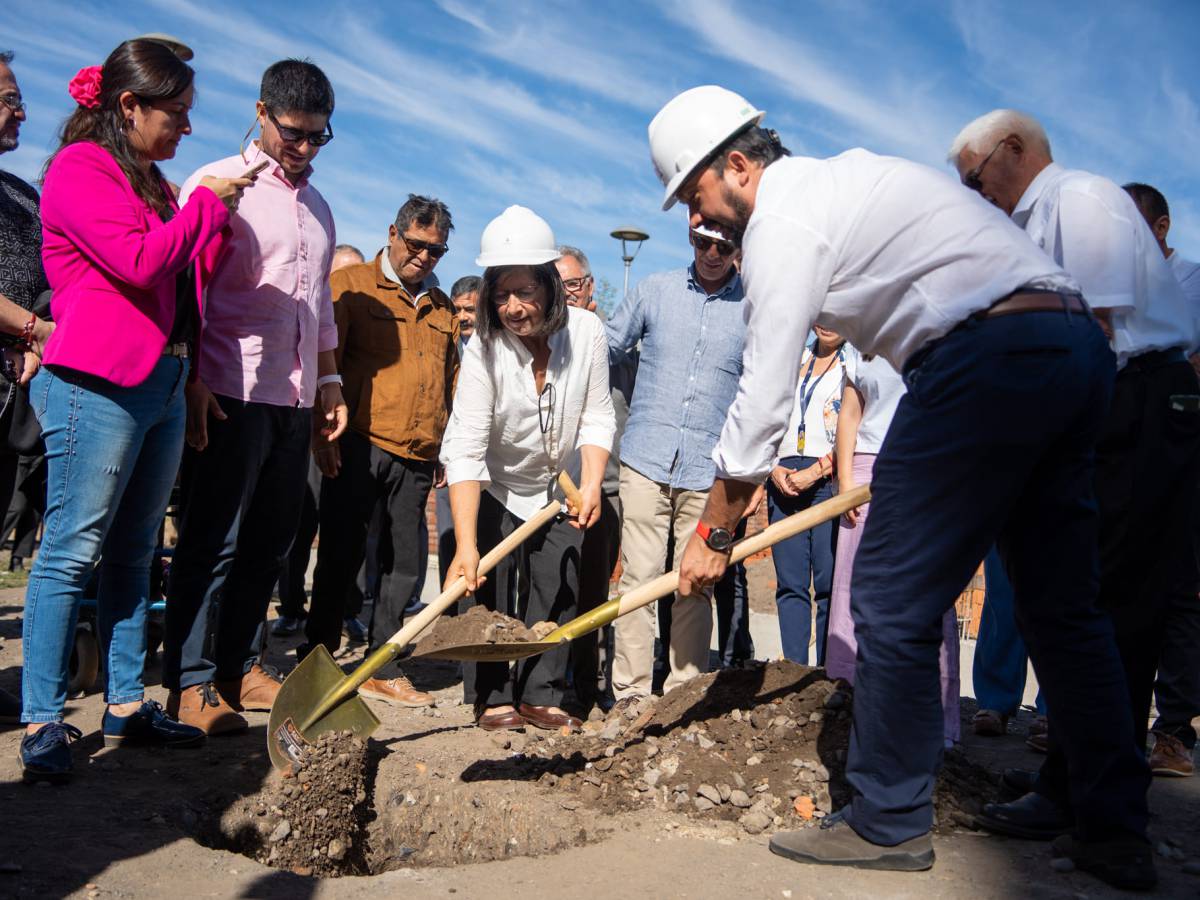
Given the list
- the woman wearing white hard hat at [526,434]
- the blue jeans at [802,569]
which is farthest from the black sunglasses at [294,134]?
the blue jeans at [802,569]

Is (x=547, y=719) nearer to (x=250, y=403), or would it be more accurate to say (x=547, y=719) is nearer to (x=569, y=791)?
(x=569, y=791)

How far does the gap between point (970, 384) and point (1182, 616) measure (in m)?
2.42

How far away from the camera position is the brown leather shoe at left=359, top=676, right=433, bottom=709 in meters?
4.84

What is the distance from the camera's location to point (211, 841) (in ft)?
10.7

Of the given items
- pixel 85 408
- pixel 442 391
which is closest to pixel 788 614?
pixel 442 391

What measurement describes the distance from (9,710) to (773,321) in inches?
128

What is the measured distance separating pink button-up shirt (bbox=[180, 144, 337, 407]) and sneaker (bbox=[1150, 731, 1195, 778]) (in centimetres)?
354

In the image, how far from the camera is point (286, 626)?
6.61 m

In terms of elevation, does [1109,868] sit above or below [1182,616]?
below

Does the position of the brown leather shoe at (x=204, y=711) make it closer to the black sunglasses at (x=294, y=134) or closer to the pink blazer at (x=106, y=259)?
the pink blazer at (x=106, y=259)

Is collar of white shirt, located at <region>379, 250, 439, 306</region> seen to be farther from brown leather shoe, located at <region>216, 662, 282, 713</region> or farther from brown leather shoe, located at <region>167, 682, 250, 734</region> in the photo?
brown leather shoe, located at <region>167, 682, 250, 734</region>

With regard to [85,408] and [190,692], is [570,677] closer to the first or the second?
[190,692]

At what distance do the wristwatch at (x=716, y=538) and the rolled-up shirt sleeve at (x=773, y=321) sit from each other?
229 millimetres

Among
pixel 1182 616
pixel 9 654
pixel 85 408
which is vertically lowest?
pixel 9 654
